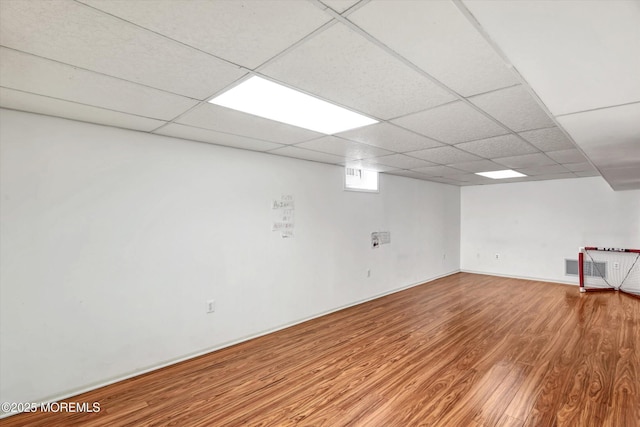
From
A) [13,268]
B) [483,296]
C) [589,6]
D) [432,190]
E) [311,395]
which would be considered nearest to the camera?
[589,6]

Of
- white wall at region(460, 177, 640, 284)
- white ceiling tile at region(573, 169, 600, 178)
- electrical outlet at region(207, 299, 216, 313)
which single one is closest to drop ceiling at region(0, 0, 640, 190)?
electrical outlet at region(207, 299, 216, 313)

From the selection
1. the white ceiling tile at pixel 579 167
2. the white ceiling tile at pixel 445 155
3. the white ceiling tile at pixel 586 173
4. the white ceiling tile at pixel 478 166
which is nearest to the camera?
the white ceiling tile at pixel 445 155

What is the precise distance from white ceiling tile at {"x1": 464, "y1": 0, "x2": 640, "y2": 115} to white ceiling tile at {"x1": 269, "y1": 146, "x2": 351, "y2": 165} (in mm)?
2595

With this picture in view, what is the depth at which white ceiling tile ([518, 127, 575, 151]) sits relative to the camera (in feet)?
9.47

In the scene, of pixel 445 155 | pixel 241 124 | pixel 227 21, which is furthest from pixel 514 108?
pixel 241 124

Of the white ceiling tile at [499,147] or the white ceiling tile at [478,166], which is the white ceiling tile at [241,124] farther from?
the white ceiling tile at [478,166]

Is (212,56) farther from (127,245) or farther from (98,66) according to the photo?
(127,245)

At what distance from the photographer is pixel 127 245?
9.39ft

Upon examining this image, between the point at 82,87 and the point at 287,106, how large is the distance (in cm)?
136

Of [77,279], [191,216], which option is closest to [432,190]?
[191,216]

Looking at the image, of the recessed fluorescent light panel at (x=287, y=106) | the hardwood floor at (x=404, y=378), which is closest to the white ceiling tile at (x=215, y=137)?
the recessed fluorescent light panel at (x=287, y=106)

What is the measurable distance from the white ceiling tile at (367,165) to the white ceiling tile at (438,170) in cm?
50

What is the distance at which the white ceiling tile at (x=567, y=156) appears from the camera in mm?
3784

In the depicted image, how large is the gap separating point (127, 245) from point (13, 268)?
2.55ft
